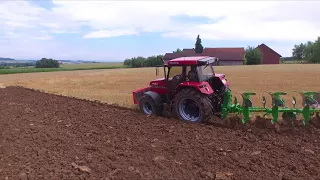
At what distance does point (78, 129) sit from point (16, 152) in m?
2.10

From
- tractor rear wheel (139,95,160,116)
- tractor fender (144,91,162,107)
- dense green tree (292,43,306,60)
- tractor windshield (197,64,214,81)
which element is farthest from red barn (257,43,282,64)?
tractor fender (144,91,162,107)

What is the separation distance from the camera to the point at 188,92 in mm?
9305

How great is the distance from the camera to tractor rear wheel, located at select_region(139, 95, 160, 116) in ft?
33.7


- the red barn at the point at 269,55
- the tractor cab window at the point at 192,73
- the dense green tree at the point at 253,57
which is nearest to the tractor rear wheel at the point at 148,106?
the tractor cab window at the point at 192,73

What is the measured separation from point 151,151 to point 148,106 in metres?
3.98

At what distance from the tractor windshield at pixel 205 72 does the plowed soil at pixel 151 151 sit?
1.42m

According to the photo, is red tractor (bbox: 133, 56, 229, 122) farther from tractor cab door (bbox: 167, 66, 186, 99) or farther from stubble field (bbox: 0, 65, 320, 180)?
stubble field (bbox: 0, 65, 320, 180)

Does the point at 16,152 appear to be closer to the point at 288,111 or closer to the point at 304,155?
the point at 304,155

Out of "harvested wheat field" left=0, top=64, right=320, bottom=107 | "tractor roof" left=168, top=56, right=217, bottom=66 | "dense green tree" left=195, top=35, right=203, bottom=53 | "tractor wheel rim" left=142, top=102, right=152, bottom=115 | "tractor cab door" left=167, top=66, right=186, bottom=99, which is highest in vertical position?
"dense green tree" left=195, top=35, right=203, bottom=53

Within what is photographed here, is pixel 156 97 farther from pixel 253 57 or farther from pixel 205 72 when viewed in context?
pixel 253 57

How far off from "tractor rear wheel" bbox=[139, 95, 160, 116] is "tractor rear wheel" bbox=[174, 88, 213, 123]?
861 millimetres

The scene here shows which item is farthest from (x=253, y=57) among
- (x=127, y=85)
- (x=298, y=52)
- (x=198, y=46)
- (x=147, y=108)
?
(x=147, y=108)

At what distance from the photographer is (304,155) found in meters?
6.36


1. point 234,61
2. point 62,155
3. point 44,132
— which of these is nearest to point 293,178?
point 62,155
